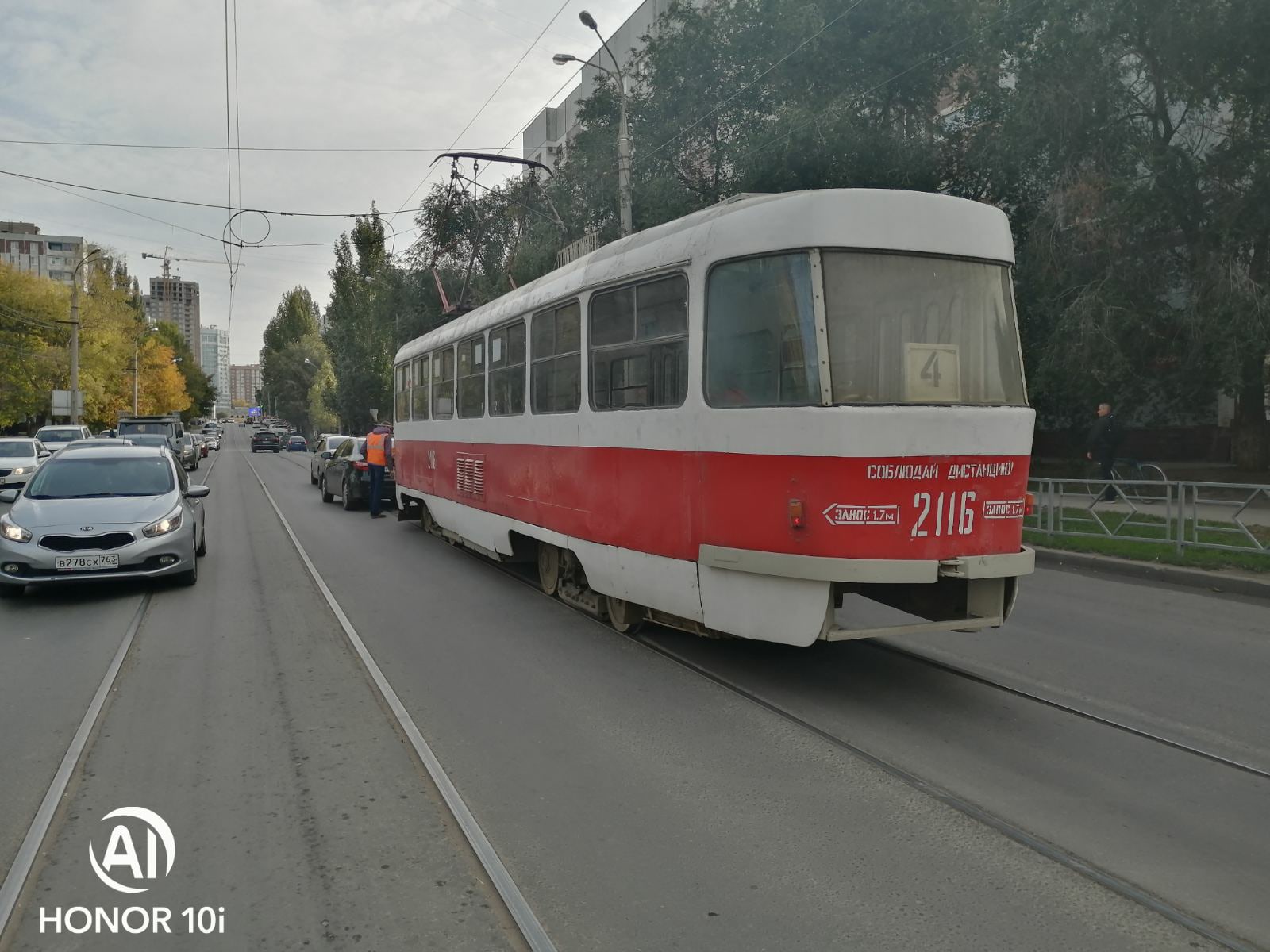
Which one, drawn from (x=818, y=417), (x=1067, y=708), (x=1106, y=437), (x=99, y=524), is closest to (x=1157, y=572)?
(x=1106, y=437)

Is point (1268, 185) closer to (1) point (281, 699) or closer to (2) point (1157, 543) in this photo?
(2) point (1157, 543)

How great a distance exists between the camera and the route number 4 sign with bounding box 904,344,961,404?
5.74m

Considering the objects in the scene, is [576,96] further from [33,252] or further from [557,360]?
[33,252]

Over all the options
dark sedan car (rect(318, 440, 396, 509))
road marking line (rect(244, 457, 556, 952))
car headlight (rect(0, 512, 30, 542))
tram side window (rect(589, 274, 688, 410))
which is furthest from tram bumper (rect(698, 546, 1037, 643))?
dark sedan car (rect(318, 440, 396, 509))

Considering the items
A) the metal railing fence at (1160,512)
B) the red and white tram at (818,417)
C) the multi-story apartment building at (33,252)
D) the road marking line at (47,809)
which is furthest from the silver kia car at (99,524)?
the multi-story apartment building at (33,252)

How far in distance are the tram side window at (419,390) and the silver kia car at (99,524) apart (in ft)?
12.5

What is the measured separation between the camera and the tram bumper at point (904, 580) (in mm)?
5566

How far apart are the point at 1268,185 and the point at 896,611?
1388 centimetres

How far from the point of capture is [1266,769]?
4.82 metres

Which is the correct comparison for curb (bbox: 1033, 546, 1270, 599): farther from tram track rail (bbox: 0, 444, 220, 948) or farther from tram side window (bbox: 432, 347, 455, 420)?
tram track rail (bbox: 0, 444, 220, 948)

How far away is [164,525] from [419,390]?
5.31m

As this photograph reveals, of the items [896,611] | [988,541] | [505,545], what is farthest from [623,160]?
[988,541]

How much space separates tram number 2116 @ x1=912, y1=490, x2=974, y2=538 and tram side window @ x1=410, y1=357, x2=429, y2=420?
9.51 metres

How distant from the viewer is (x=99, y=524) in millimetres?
9383
